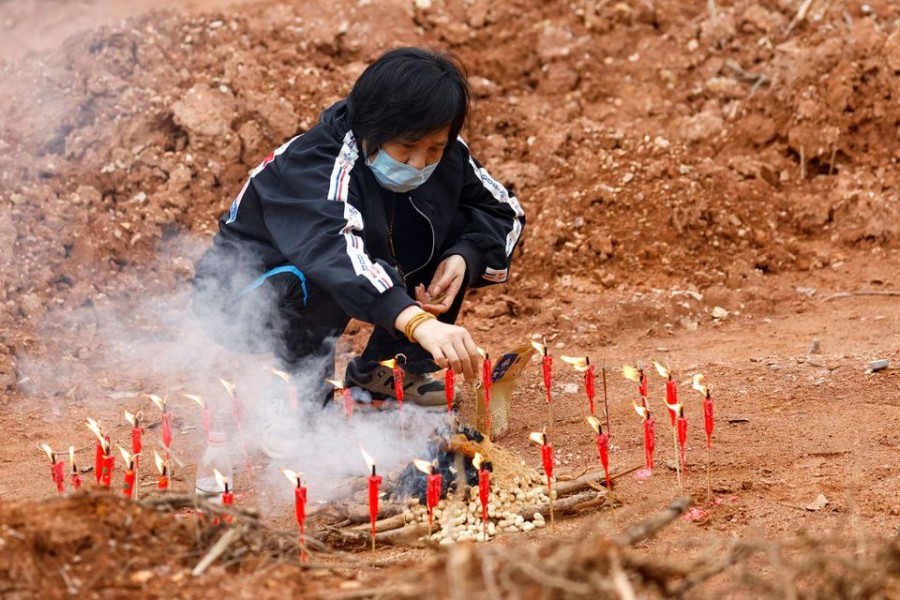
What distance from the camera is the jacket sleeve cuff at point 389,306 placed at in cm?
423

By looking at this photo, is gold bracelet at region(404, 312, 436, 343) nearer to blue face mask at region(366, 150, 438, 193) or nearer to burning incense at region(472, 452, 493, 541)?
burning incense at region(472, 452, 493, 541)

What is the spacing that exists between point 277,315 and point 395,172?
3.21 feet

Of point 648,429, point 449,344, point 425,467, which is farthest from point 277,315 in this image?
point 648,429

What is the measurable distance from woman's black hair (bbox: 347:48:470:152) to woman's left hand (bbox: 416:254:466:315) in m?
0.67

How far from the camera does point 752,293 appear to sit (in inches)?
284

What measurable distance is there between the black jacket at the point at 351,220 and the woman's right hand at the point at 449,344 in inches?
7.2

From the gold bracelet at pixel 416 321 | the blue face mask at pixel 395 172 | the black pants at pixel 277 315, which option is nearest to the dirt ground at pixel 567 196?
the black pants at pixel 277 315

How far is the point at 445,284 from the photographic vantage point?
16.6 ft

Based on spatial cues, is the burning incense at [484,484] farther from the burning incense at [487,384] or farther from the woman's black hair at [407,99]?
the woman's black hair at [407,99]

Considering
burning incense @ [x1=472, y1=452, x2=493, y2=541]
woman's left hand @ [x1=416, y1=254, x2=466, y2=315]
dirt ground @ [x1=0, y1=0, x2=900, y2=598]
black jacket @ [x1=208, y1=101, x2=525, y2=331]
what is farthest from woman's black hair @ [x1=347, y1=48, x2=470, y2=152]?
dirt ground @ [x1=0, y1=0, x2=900, y2=598]

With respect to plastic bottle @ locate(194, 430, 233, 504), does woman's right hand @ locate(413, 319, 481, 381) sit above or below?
above

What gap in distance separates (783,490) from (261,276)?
8.07ft

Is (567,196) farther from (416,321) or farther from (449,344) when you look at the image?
(449,344)

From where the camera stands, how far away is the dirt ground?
18.4 feet
